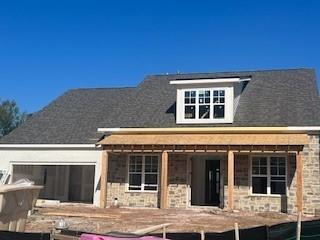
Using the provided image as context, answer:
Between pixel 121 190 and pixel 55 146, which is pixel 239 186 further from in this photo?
pixel 55 146

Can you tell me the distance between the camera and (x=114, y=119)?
24859 mm

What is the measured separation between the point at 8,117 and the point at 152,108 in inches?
1455

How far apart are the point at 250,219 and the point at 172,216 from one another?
3044 mm

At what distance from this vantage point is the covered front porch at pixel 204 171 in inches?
805

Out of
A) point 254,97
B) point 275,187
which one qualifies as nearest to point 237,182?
point 275,187

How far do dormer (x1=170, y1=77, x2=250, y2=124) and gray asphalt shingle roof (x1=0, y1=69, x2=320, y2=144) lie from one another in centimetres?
64

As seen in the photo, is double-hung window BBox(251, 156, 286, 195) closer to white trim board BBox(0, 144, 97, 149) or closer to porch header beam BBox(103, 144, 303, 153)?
porch header beam BBox(103, 144, 303, 153)

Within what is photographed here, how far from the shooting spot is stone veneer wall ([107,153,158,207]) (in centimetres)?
2291

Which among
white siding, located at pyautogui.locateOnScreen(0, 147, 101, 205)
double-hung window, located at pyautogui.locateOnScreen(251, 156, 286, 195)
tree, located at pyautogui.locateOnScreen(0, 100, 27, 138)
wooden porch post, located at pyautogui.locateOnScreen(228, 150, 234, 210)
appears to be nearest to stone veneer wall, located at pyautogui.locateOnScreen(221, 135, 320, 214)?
double-hung window, located at pyautogui.locateOnScreen(251, 156, 286, 195)

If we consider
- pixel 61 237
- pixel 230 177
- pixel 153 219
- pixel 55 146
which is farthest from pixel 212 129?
pixel 61 237

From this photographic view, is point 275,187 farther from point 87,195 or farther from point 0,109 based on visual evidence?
point 0,109

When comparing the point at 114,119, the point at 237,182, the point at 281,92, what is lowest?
the point at 237,182

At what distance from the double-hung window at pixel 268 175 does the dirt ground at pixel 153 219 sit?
1.50 m

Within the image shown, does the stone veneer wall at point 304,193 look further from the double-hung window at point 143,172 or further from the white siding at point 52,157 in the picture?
the white siding at point 52,157
